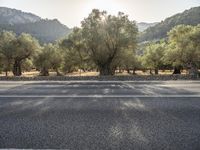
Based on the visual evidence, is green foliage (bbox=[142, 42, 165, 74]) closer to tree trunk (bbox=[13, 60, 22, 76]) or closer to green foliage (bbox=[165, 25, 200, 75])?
green foliage (bbox=[165, 25, 200, 75])

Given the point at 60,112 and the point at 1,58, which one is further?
the point at 1,58

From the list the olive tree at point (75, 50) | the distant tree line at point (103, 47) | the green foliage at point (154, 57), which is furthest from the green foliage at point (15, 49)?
the green foliage at point (154, 57)

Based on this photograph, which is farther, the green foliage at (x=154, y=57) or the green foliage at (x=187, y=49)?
the green foliage at (x=154, y=57)

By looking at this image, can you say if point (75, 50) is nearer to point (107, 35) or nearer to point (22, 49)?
point (107, 35)

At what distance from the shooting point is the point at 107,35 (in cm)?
5294

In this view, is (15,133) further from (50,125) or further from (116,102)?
(116,102)

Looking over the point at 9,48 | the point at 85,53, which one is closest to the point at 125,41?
the point at 85,53

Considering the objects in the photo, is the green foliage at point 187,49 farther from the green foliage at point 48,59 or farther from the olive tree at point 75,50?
the green foliage at point 48,59

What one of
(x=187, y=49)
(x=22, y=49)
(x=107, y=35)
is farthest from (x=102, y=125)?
(x=22, y=49)

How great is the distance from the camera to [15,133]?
7746mm

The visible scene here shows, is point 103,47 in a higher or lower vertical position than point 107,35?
lower

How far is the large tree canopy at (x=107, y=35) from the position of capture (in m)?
52.7

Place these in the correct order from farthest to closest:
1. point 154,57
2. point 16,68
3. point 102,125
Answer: point 154,57 < point 16,68 < point 102,125

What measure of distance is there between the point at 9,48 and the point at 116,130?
67.3 metres
